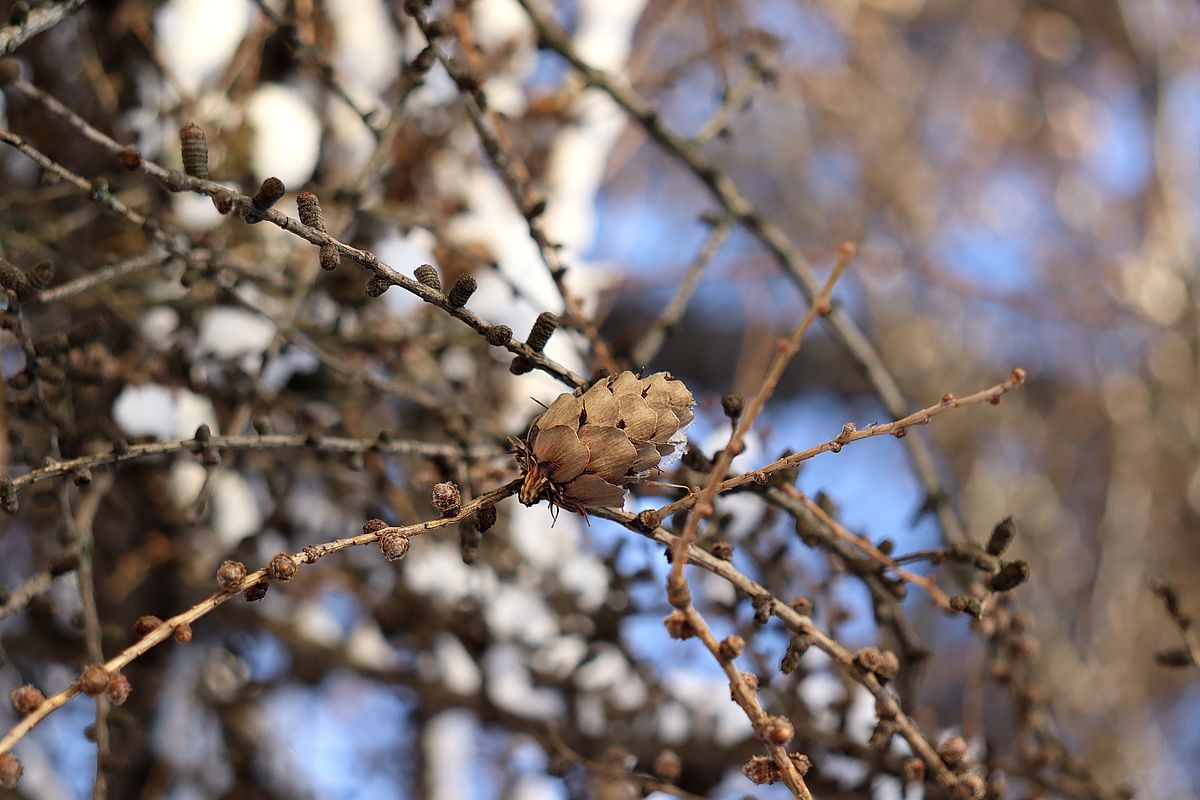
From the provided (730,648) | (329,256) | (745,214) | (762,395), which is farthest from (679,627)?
(745,214)

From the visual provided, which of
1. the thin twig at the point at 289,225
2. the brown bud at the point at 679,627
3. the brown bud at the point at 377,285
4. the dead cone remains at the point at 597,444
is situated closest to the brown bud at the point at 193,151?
the thin twig at the point at 289,225

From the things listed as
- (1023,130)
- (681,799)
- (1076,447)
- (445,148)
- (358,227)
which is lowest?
(681,799)

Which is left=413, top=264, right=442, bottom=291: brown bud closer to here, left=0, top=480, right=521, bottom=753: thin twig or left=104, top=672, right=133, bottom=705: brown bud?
left=0, top=480, right=521, bottom=753: thin twig

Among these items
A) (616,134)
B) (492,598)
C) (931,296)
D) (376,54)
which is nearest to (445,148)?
→ (376,54)

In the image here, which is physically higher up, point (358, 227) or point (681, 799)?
point (358, 227)

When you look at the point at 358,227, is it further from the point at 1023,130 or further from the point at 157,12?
the point at 1023,130
